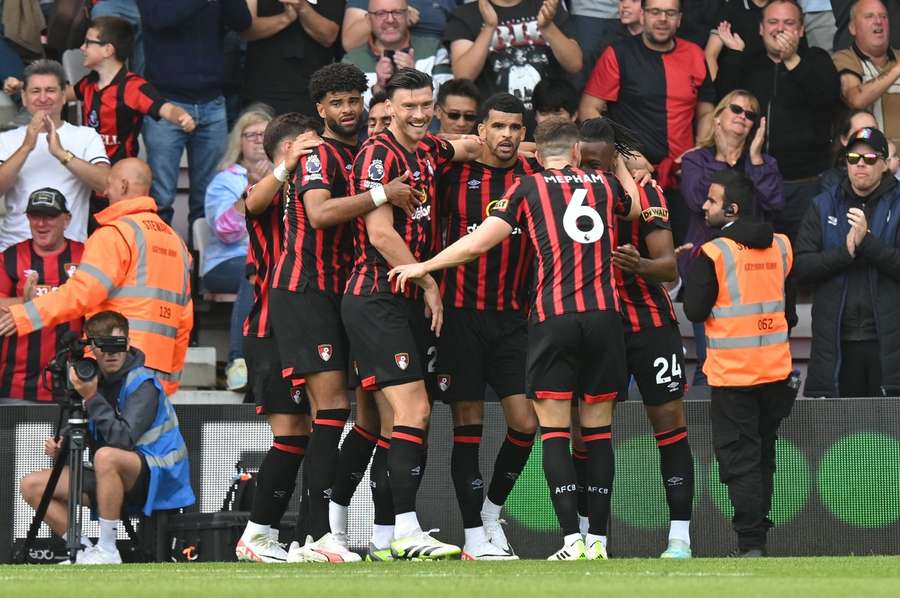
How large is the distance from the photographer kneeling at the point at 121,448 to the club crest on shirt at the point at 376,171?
2.00m

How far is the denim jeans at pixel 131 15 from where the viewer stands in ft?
42.6

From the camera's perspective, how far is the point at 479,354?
9.10m

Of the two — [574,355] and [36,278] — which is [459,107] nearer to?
[574,355]

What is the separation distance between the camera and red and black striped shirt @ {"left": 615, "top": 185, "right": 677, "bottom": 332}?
9289 millimetres

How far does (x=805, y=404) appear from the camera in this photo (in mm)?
10453

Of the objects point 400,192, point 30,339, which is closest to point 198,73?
point 30,339

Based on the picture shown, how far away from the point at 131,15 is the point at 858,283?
19.3 feet

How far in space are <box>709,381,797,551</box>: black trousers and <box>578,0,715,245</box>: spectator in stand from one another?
124 inches

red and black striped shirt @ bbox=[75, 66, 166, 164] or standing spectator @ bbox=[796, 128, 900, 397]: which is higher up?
red and black striped shirt @ bbox=[75, 66, 166, 164]

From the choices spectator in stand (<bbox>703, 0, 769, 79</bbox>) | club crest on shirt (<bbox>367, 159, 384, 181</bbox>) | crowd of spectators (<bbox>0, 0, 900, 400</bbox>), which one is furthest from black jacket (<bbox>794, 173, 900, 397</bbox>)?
club crest on shirt (<bbox>367, 159, 384, 181</bbox>)

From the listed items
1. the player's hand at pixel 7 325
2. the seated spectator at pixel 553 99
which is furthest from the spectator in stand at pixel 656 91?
the player's hand at pixel 7 325

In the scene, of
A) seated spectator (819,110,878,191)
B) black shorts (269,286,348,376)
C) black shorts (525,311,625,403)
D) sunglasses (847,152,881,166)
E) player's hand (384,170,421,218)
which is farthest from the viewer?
seated spectator (819,110,878,191)

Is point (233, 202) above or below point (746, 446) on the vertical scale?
above

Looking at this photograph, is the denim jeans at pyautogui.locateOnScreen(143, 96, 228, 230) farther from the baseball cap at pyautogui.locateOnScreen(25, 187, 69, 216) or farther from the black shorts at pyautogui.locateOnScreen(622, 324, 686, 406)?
the black shorts at pyautogui.locateOnScreen(622, 324, 686, 406)
